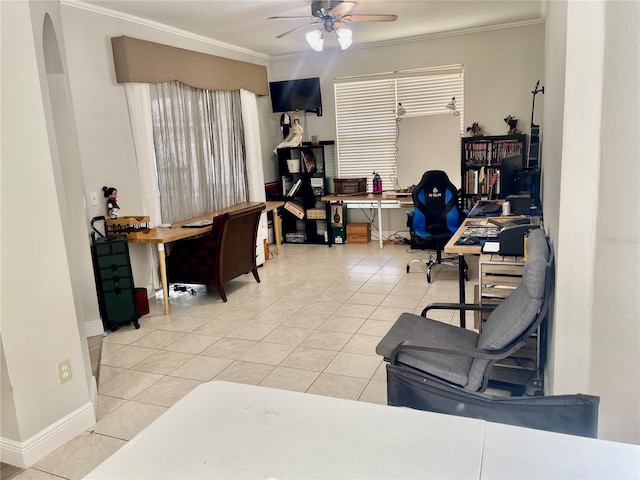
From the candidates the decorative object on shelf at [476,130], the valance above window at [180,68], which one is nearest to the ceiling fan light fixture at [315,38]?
the valance above window at [180,68]

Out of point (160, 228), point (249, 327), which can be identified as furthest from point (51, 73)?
point (249, 327)

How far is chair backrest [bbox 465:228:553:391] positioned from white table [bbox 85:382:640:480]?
93cm

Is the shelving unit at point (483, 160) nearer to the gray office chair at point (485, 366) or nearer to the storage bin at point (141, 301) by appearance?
the gray office chair at point (485, 366)

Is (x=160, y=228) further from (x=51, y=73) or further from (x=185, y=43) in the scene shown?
(x=185, y=43)

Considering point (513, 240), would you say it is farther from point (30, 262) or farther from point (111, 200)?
point (111, 200)

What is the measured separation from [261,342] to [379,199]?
3.27 meters

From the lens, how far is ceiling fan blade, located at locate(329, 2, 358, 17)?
4206 millimetres

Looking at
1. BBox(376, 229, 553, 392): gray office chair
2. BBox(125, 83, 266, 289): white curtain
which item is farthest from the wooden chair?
BBox(376, 229, 553, 392): gray office chair

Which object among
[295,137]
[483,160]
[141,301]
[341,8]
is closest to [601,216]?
[341,8]

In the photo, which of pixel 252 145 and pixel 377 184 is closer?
pixel 252 145

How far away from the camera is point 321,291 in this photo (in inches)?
192

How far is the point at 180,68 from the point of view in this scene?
16.8ft

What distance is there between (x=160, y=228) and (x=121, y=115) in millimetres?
1135

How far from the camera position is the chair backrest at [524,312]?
1884 mm
